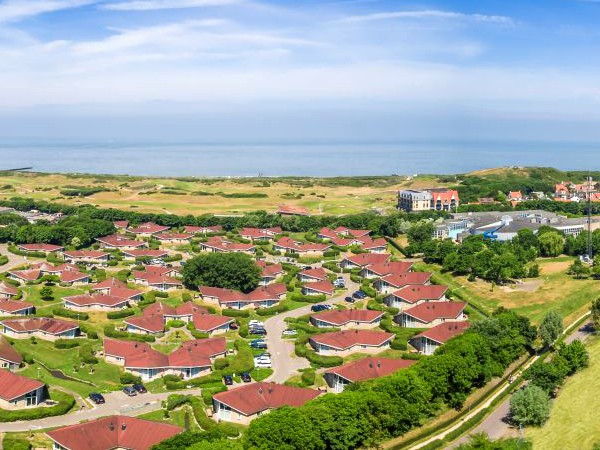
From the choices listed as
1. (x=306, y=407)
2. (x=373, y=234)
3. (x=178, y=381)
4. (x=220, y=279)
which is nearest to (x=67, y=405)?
(x=178, y=381)

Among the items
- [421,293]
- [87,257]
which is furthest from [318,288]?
[87,257]

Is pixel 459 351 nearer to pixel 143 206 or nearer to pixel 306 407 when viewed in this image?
pixel 306 407

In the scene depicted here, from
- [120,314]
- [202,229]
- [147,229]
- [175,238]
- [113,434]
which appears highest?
[147,229]

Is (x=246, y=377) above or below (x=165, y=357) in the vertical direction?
below

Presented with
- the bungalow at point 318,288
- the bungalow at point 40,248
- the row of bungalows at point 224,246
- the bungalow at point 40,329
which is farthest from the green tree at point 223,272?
the bungalow at point 40,248

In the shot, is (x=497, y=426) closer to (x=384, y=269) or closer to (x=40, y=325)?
(x=384, y=269)

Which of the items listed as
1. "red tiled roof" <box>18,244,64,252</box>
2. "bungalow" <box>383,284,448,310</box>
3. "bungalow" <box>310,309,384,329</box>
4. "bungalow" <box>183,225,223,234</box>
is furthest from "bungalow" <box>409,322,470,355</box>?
"red tiled roof" <box>18,244,64,252</box>
